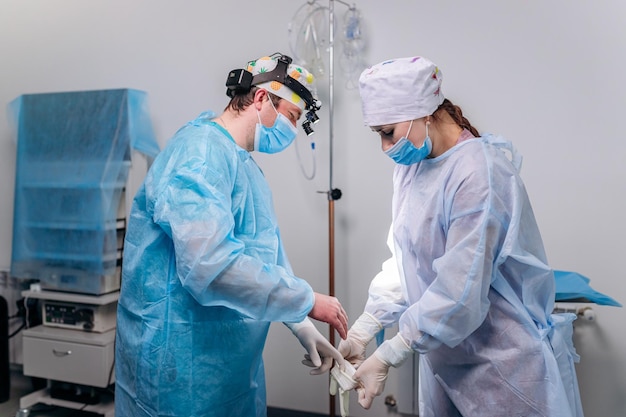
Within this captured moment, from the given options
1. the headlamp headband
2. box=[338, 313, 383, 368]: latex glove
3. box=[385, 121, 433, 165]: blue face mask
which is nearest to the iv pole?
box=[338, 313, 383, 368]: latex glove

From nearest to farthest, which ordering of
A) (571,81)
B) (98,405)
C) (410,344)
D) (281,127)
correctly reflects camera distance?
(410,344) < (281,127) < (571,81) < (98,405)

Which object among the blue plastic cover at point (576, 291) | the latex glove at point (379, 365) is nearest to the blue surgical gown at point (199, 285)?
the latex glove at point (379, 365)

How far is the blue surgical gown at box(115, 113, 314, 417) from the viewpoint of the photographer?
1162 mm

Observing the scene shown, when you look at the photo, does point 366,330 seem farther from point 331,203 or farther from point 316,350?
point 331,203

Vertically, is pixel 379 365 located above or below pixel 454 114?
below

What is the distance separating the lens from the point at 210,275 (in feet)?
3.75

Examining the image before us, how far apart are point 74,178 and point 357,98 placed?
1.27 metres

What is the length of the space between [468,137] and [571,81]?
3.23ft

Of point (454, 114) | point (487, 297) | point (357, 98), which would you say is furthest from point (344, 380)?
point (357, 98)

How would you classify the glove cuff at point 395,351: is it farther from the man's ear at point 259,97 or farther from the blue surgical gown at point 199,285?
the man's ear at point 259,97

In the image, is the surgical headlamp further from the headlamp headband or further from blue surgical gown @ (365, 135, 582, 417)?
blue surgical gown @ (365, 135, 582, 417)

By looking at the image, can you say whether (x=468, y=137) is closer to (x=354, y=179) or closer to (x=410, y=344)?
(x=410, y=344)

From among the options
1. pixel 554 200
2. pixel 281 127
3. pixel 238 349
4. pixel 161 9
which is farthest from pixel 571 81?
pixel 161 9

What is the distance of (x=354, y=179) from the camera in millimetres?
2357
